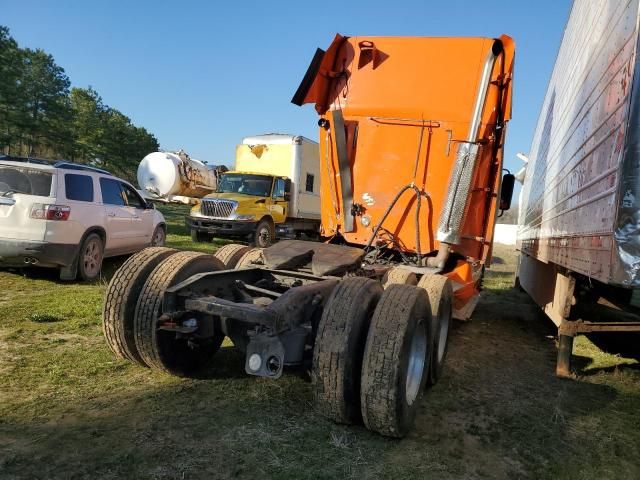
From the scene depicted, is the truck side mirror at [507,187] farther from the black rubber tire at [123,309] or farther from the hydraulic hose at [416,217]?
the black rubber tire at [123,309]

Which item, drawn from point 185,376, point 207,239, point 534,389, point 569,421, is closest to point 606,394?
point 534,389

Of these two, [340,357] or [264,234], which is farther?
[264,234]

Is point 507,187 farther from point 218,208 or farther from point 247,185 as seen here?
point 247,185

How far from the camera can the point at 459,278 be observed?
216 inches

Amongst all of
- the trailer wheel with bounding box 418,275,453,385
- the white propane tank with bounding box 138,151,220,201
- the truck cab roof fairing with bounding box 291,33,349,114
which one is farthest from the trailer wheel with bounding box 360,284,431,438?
the white propane tank with bounding box 138,151,220,201

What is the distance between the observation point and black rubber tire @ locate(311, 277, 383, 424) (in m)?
3.16

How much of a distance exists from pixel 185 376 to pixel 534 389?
3398 mm

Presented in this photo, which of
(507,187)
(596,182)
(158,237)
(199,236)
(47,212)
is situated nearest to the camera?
(596,182)

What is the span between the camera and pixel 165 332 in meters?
3.88

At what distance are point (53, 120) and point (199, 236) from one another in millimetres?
25174

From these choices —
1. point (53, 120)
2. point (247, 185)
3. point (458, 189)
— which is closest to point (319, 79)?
point (458, 189)

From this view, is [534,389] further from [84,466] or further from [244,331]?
[84,466]

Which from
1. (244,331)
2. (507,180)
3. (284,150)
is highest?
(284,150)

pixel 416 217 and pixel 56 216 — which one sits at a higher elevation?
→ pixel 416 217
